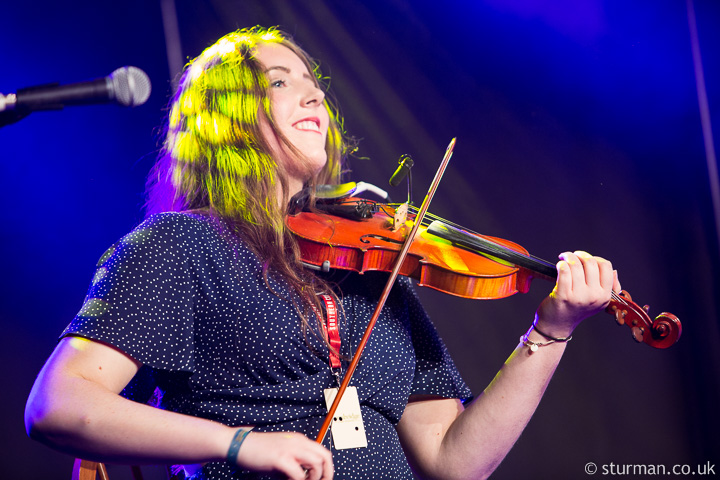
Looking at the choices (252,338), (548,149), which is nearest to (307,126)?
(252,338)

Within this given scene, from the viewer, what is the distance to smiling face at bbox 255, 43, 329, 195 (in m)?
1.53

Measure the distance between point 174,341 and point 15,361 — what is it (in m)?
1.25

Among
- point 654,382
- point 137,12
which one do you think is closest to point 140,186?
point 137,12

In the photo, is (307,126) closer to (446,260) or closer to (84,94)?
(446,260)

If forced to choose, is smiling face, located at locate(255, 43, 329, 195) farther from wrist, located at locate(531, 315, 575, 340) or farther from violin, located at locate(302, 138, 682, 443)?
wrist, located at locate(531, 315, 575, 340)

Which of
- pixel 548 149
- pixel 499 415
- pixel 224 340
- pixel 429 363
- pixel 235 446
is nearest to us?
pixel 235 446

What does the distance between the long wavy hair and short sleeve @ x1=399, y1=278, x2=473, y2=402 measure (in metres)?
0.31

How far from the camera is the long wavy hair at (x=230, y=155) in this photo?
4.57 feet

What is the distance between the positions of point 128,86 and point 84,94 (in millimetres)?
58

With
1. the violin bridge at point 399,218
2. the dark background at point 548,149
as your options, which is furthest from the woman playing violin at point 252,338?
the dark background at point 548,149

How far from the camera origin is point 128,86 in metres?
0.80

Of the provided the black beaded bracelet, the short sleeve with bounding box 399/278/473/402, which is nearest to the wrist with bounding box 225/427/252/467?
the black beaded bracelet

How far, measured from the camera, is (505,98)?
8.20ft

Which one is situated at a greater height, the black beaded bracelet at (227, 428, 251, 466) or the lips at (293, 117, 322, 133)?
the lips at (293, 117, 322, 133)
